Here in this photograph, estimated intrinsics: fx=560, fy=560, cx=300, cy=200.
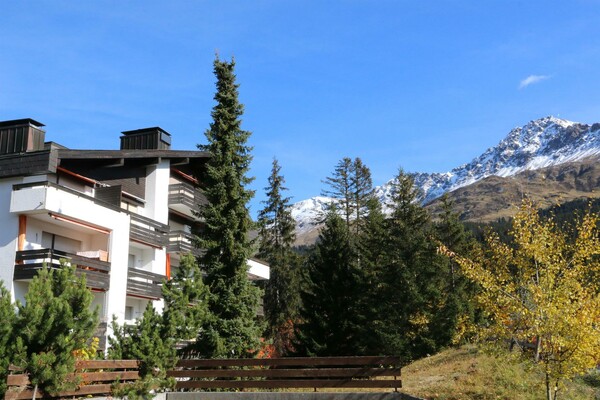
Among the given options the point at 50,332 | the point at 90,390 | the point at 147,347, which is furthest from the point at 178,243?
the point at 50,332

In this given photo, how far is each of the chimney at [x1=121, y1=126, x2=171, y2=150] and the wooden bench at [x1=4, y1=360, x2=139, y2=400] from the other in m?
20.5

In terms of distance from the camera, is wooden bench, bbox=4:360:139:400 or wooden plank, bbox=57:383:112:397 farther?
wooden plank, bbox=57:383:112:397

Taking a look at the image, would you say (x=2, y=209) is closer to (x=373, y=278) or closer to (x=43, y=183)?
(x=43, y=183)

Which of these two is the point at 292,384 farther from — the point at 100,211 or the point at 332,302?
the point at 332,302

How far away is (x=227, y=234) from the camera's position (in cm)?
2241

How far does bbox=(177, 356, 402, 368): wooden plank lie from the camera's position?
1595cm

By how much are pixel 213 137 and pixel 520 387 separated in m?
15.0

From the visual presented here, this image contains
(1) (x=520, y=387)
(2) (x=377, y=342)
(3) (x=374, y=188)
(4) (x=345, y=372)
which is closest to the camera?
(4) (x=345, y=372)

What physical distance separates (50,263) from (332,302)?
18.5 m

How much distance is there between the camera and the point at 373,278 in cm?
3600

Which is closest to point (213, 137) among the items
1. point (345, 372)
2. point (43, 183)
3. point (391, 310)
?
point (43, 183)

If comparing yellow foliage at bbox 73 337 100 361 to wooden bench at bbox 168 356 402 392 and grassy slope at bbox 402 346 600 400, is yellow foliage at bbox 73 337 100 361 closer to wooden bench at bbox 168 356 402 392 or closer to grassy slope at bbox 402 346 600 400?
wooden bench at bbox 168 356 402 392

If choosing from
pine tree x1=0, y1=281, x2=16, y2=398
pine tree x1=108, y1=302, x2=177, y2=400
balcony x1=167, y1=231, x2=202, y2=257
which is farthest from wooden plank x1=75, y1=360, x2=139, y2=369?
balcony x1=167, y1=231, x2=202, y2=257

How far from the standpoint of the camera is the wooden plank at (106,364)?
13.5 m
